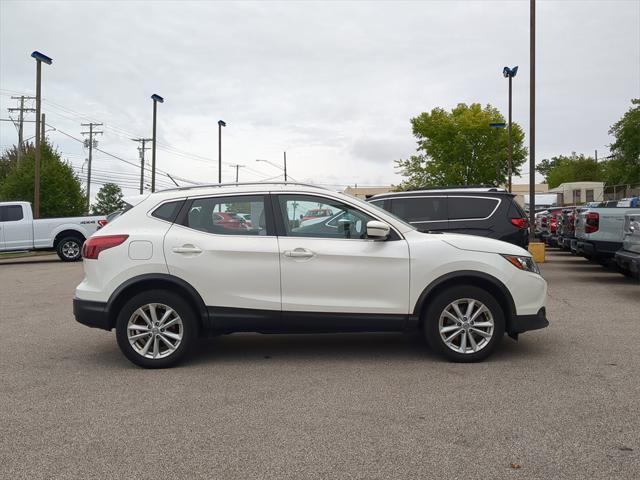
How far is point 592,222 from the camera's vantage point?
13.4 metres

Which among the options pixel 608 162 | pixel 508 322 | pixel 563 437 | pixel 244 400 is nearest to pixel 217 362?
pixel 244 400

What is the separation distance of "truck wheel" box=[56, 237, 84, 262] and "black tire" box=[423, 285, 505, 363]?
1804 centimetres

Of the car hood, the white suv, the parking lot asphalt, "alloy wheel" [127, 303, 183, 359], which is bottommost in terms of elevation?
the parking lot asphalt

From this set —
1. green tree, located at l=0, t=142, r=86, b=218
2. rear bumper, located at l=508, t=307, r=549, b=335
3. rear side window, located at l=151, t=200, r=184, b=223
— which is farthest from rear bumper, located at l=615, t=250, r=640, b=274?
green tree, located at l=0, t=142, r=86, b=218

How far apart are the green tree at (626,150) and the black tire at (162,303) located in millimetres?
74884

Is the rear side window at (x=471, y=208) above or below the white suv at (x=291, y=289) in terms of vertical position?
above

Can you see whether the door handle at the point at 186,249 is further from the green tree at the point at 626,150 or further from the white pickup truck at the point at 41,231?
the green tree at the point at 626,150

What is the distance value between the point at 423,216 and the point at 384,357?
221 inches

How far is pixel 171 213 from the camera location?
21.5 feet

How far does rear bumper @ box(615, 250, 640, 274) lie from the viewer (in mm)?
10578

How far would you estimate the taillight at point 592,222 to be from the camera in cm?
1328

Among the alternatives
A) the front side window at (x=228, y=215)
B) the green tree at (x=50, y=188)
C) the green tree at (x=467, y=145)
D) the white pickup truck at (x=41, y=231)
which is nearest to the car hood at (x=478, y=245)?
the front side window at (x=228, y=215)

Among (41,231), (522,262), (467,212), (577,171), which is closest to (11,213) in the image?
(41,231)

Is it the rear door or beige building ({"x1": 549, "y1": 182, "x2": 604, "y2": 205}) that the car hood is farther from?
beige building ({"x1": 549, "y1": 182, "x2": 604, "y2": 205})
